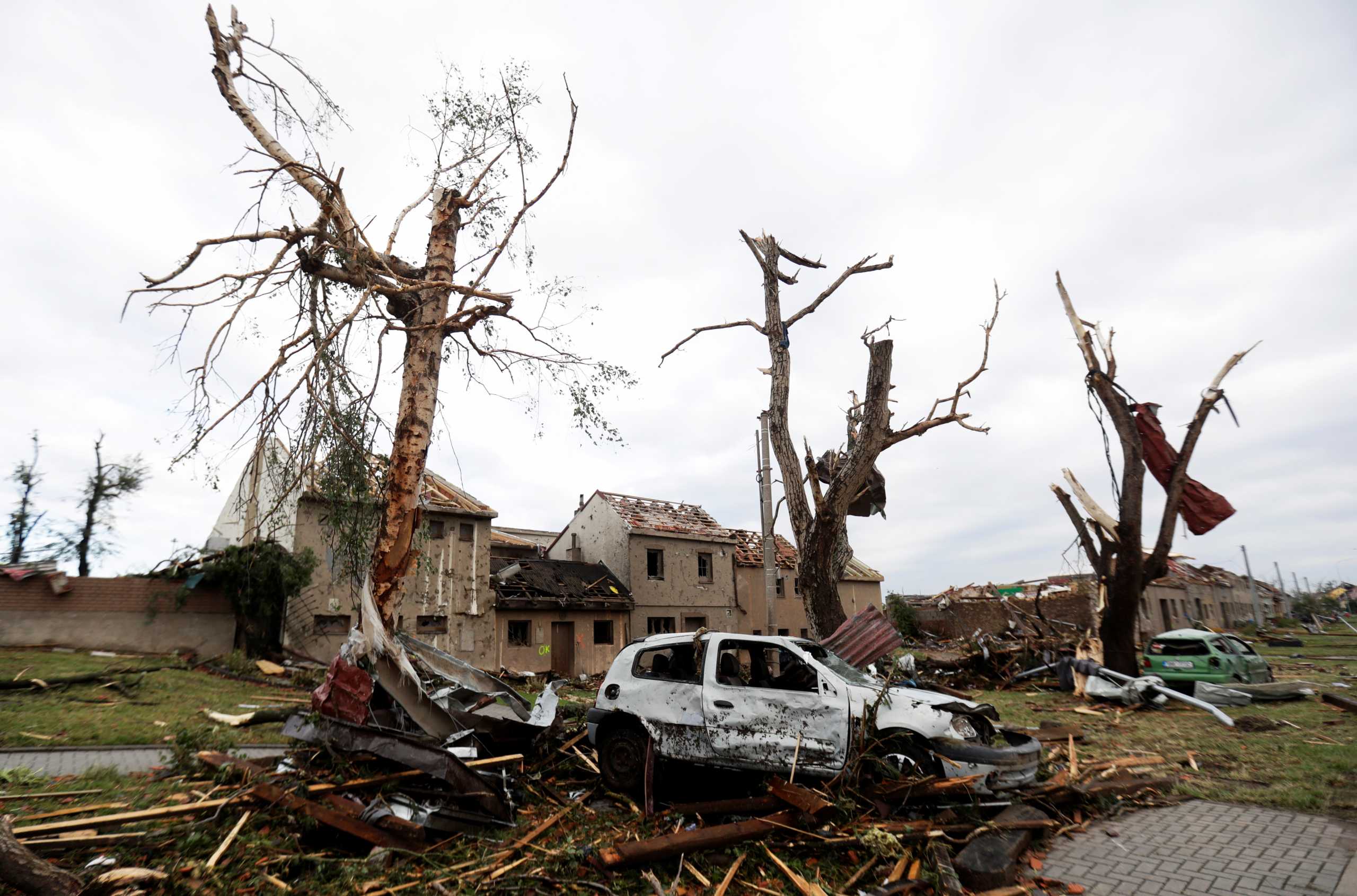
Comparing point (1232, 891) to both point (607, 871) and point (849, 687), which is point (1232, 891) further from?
point (607, 871)

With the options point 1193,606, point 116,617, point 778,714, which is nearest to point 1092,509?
point 778,714

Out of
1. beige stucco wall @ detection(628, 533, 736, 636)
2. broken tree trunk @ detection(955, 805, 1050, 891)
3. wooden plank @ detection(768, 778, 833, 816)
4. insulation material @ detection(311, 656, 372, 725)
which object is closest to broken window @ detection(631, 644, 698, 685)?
wooden plank @ detection(768, 778, 833, 816)

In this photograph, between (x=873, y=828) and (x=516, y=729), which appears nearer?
(x=873, y=828)

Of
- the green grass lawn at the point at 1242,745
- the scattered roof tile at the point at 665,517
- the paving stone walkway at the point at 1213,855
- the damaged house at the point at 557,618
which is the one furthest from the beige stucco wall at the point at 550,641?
the paving stone walkway at the point at 1213,855

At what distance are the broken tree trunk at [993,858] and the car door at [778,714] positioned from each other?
1.40 m

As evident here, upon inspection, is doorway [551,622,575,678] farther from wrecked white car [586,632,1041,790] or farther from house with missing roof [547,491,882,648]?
wrecked white car [586,632,1041,790]

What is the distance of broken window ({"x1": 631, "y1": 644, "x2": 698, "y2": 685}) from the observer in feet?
24.0

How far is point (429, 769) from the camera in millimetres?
6082

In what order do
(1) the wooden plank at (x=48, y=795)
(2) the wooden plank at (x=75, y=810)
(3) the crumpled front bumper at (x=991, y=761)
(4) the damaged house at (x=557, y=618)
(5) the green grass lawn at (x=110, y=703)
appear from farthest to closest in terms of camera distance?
(4) the damaged house at (x=557, y=618)
(5) the green grass lawn at (x=110, y=703)
(3) the crumpled front bumper at (x=991, y=761)
(1) the wooden plank at (x=48, y=795)
(2) the wooden plank at (x=75, y=810)

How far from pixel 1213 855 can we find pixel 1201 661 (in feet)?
38.8

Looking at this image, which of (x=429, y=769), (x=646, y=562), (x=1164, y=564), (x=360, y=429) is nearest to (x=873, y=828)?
(x=429, y=769)

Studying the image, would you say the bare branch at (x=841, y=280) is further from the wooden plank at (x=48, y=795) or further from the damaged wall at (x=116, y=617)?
the damaged wall at (x=116, y=617)

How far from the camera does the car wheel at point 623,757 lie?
23.4ft

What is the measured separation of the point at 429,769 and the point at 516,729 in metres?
1.84
